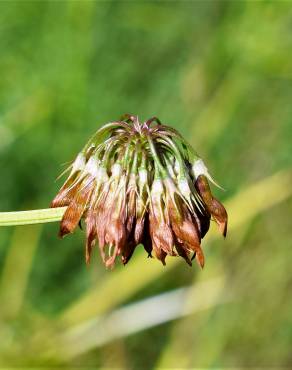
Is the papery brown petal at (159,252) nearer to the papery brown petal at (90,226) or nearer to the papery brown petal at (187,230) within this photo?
the papery brown petal at (187,230)

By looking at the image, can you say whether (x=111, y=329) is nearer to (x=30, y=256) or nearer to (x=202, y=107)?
(x=30, y=256)

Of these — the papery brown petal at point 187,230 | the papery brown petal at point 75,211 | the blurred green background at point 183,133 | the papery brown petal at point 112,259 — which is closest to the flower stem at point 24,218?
the papery brown petal at point 75,211

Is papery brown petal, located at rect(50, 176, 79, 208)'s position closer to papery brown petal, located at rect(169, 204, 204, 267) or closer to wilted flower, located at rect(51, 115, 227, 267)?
wilted flower, located at rect(51, 115, 227, 267)

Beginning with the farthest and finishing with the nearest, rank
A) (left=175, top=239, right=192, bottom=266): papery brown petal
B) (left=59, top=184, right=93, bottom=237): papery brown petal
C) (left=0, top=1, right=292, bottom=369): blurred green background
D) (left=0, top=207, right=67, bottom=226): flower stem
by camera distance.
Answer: (left=0, top=1, right=292, bottom=369): blurred green background → (left=175, top=239, right=192, bottom=266): papery brown petal → (left=59, top=184, right=93, bottom=237): papery brown petal → (left=0, top=207, right=67, bottom=226): flower stem

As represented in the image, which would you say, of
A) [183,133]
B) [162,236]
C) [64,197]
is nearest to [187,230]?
[162,236]

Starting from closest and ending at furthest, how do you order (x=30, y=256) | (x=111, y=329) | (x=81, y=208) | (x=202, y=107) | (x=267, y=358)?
(x=81, y=208), (x=111, y=329), (x=30, y=256), (x=267, y=358), (x=202, y=107)

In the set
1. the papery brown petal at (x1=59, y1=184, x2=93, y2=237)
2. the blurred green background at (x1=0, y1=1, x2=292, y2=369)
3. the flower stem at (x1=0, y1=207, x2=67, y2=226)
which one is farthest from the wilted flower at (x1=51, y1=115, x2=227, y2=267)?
the blurred green background at (x1=0, y1=1, x2=292, y2=369)

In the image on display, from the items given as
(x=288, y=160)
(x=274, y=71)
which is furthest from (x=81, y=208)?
(x=274, y=71)
